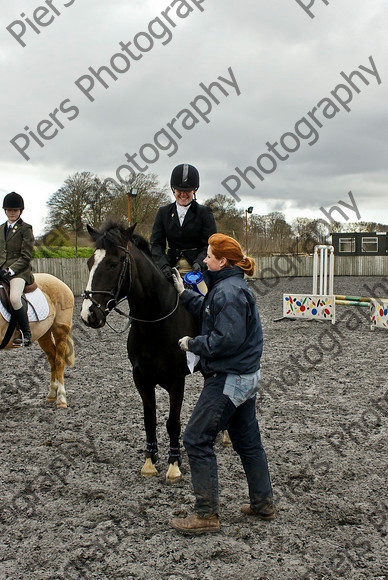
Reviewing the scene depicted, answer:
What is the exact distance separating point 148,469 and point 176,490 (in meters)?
0.32

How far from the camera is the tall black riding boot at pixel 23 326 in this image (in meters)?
5.41

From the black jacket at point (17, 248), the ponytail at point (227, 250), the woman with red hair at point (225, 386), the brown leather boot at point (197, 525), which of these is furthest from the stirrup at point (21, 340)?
the ponytail at point (227, 250)

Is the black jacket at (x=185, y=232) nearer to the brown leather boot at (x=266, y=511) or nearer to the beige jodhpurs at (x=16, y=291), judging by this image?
the beige jodhpurs at (x=16, y=291)

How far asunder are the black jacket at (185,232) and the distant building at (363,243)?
37.6 metres

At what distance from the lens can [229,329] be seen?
107 inches

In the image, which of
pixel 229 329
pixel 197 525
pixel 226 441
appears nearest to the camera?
pixel 229 329

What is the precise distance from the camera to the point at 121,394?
601 cm

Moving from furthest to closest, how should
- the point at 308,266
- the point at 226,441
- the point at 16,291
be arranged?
the point at 308,266 < the point at 16,291 < the point at 226,441

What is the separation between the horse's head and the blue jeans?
90cm

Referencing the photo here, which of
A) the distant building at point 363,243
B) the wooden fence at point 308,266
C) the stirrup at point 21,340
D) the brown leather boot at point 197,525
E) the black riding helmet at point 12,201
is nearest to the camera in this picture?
the brown leather boot at point 197,525

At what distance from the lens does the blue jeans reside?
281 centimetres

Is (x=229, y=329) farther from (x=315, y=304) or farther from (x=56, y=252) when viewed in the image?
(x=56, y=252)

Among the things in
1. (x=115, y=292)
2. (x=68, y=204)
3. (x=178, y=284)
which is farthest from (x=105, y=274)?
(x=68, y=204)

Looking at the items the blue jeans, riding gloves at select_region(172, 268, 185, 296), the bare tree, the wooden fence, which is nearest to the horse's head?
riding gloves at select_region(172, 268, 185, 296)
